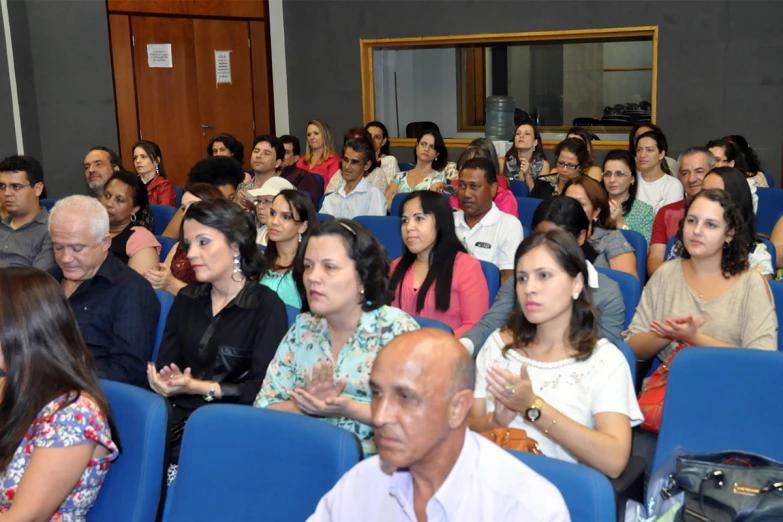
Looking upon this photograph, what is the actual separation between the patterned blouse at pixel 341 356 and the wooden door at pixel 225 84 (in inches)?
273

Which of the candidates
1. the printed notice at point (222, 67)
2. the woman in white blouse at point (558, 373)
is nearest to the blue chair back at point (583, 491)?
the woman in white blouse at point (558, 373)

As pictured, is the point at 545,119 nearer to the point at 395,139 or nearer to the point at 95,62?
the point at 395,139

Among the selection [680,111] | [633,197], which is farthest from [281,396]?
[680,111]

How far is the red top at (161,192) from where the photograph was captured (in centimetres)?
657

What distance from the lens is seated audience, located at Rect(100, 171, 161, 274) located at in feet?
13.8

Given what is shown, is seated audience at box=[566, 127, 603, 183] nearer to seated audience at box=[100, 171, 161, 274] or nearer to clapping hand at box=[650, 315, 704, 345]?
clapping hand at box=[650, 315, 704, 345]

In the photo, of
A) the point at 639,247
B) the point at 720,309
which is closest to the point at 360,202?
the point at 639,247

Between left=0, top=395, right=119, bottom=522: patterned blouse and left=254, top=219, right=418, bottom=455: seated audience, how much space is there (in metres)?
0.58

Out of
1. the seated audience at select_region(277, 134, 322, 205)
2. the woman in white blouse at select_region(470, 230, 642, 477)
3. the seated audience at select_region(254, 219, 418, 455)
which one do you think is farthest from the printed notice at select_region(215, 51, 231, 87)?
the woman in white blouse at select_region(470, 230, 642, 477)

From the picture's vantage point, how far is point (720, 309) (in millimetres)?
3084

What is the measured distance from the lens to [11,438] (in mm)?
2025

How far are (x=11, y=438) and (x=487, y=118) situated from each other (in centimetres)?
792

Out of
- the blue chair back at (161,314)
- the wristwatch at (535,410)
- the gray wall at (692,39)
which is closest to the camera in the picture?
the wristwatch at (535,410)

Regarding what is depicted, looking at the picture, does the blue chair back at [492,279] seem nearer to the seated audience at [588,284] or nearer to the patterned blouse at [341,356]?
the seated audience at [588,284]
